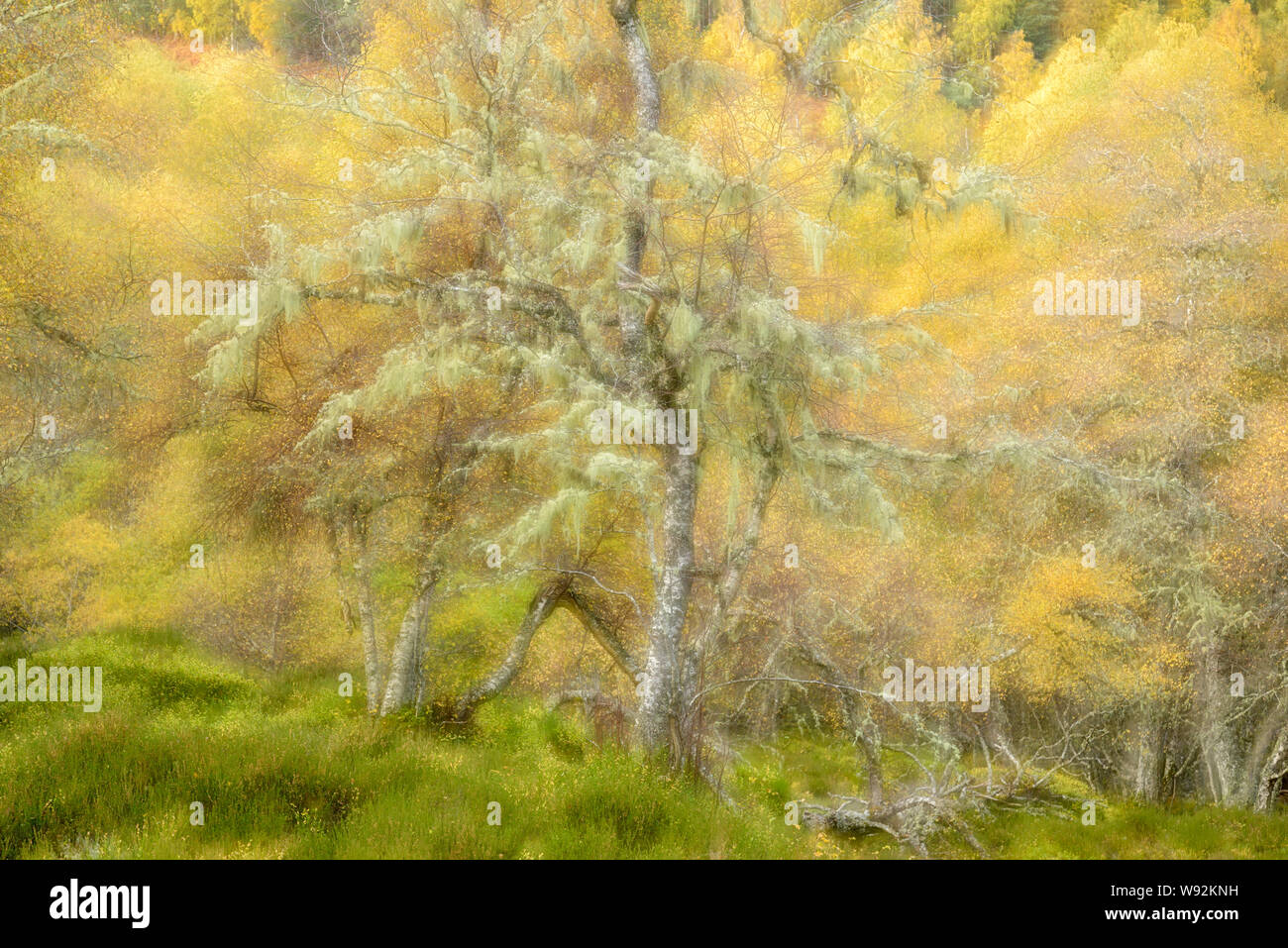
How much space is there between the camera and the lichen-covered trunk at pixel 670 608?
10.1 m

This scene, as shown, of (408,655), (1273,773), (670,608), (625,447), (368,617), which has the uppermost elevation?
(625,447)

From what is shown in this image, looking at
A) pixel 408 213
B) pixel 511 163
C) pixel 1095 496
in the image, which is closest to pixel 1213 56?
pixel 1095 496

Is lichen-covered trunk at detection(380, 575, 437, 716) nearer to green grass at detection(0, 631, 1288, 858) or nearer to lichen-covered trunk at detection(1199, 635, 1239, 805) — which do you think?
green grass at detection(0, 631, 1288, 858)

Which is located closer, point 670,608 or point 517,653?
point 670,608

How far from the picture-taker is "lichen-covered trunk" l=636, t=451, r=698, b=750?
396 inches

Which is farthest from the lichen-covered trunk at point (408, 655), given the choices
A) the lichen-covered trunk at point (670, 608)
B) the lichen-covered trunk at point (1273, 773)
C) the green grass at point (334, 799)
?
the lichen-covered trunk at point (1273, 773)

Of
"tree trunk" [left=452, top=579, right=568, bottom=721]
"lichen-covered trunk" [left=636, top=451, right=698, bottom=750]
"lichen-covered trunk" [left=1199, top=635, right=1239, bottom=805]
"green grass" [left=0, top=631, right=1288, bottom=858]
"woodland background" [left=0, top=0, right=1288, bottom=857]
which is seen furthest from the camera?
"lichen-covered trunk" [left=1199, top=635, right=1239, bottom=805]

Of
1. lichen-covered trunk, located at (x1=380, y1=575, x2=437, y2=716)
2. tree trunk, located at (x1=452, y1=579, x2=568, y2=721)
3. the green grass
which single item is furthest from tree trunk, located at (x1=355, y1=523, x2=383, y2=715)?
the green grass

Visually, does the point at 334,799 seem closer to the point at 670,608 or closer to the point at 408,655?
the point at 670,608

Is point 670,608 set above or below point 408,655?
above

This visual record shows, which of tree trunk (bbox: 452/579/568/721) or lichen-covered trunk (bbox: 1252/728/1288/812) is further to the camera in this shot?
lichen-covered trunk (bbox: 1252/728/1288/812)

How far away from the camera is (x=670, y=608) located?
1020 centimetres

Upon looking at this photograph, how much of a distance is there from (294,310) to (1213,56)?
802 inches

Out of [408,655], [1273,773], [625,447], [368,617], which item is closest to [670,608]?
[625,447]
